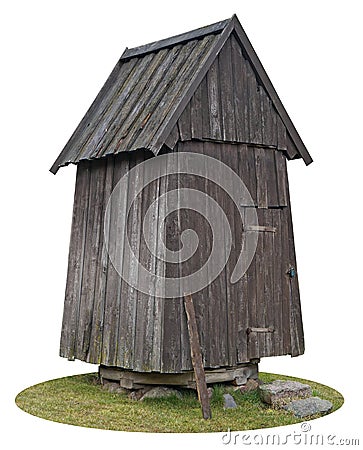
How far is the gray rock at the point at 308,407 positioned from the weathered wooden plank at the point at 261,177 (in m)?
2.94

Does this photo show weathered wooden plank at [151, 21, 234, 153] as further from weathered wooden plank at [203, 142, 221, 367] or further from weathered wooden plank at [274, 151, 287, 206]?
weathered wooden plank at [274, 151, 287, 206]

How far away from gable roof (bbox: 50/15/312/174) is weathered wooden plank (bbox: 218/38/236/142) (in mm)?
221

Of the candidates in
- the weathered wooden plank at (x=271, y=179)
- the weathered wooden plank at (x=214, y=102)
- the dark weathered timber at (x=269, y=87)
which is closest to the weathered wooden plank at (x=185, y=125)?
the weathered wooden plank at (x=214, y=102)

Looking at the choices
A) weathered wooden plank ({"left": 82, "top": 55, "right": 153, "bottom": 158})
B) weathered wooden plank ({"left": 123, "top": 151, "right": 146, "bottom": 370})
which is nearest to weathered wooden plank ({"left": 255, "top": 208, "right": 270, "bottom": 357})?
weathered wooden plank ({"left": 123, "top": 151, "right": 146, "bottom": 370})

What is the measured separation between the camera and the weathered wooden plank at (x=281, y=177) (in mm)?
13867

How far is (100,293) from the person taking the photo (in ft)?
44.0

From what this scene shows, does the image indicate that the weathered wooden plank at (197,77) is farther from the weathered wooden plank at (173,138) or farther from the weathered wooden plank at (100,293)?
the weathered wooden plank at (100,293)

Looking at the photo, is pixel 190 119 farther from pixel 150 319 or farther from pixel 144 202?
pixel 150 319

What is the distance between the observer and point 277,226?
45.2ft

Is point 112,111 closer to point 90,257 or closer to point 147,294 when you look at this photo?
point 90,257

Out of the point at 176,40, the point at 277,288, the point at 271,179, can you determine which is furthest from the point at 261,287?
the point at 176,40

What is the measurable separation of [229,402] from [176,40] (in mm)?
5552

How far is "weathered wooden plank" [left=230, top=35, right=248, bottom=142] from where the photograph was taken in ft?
43.9

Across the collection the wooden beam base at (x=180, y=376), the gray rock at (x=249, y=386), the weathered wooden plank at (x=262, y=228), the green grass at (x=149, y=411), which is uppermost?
the weathered wooden plank at (x=262, y=228)
